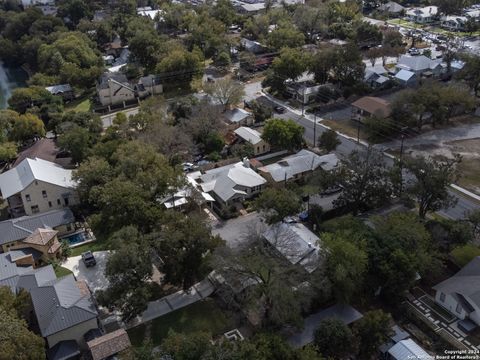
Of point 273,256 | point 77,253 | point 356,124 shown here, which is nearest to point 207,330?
point 273,256

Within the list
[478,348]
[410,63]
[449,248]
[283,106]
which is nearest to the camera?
[478,348]

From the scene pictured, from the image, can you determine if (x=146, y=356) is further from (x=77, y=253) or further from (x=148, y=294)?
(x=77, y=253)

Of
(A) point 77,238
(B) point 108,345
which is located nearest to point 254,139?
(A) point 77,238

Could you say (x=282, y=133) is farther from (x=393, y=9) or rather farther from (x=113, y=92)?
(x=393, y=9)

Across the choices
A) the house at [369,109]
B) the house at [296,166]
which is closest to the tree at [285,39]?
the house at [369,109]

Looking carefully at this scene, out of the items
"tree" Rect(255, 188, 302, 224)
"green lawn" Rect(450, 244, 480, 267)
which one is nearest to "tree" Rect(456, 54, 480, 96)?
"green lawn" Rect(450, 244, 480, 267)

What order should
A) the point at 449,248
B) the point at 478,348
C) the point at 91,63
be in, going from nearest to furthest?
the point at 478,348 < the point at 449,248 < the point at 91,63

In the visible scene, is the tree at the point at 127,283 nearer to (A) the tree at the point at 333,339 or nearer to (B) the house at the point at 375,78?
(A) the tree at the point at 333,339
